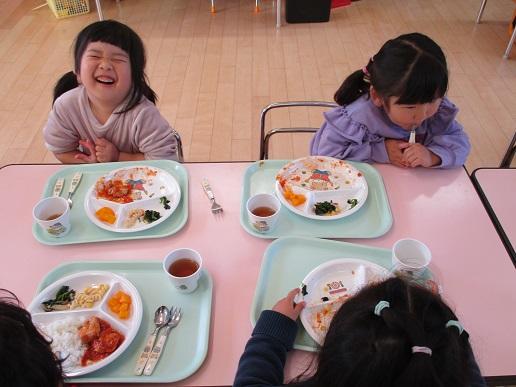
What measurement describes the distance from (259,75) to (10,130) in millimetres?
1859

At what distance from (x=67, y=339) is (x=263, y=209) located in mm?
593

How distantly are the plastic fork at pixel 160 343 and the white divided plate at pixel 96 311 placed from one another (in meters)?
0.06

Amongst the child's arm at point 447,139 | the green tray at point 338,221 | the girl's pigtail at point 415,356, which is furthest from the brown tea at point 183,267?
the child's arm at point 447,139

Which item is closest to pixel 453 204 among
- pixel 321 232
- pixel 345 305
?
pixel 321 232

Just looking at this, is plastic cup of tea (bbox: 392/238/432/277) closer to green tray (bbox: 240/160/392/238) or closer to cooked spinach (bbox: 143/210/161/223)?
green tray (bbox: 240/160/392/238)

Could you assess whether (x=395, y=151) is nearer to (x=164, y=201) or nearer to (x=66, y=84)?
(x=164, y=201)

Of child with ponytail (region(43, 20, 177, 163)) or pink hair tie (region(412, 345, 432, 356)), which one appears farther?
child with ponytail (region(43, 20, 177, 163))

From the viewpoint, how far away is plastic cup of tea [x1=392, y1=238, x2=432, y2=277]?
3.42 feet

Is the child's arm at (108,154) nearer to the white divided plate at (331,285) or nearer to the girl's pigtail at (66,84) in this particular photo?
the girl's pigtail at (66,84)

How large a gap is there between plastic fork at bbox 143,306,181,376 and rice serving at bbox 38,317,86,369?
15cm

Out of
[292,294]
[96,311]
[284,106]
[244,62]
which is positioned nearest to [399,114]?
[284,106]

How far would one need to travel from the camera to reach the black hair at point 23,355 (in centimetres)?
67

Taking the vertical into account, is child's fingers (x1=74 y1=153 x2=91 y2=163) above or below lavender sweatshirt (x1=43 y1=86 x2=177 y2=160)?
below

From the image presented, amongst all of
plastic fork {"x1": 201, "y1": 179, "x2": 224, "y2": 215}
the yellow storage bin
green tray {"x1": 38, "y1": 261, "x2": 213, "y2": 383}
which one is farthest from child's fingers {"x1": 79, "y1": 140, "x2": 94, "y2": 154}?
the yellow storage bin
